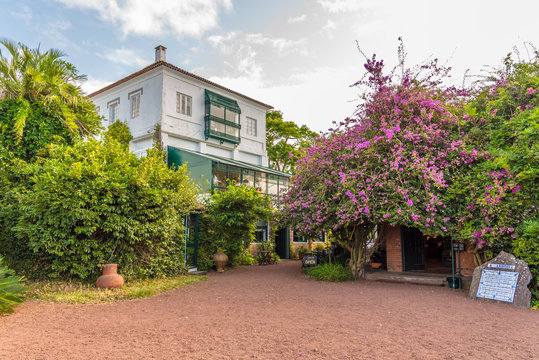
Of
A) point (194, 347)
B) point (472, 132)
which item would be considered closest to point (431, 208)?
point (472, 132)

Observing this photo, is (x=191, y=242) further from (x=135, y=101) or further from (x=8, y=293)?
(x=135, y=101)

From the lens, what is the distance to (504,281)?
7.55m

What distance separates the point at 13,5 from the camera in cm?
758

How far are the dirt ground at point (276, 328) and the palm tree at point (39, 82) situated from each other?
6.36 meters

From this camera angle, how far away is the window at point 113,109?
20031mm

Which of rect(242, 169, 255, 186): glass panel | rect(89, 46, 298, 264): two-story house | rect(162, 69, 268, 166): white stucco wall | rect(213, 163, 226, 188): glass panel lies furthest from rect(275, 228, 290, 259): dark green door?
rect(162, 69, 268, 166): white stucco wall

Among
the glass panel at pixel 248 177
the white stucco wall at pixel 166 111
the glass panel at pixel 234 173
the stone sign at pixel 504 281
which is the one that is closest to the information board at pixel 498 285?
the stone sign at pixel 504 281

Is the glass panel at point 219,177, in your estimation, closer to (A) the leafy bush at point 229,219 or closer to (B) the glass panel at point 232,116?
(A) the leafy bush at point 229,219

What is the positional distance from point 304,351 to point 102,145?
8305 mm

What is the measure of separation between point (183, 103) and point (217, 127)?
2266 mm

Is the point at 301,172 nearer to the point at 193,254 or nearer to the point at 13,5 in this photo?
the point at 193,254

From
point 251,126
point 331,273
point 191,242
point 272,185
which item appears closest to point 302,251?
point 272,185

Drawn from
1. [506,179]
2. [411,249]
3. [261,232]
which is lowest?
[411,249]

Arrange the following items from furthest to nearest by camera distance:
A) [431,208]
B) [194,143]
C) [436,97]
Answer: [194,143] → [436,97] → [431,208]
